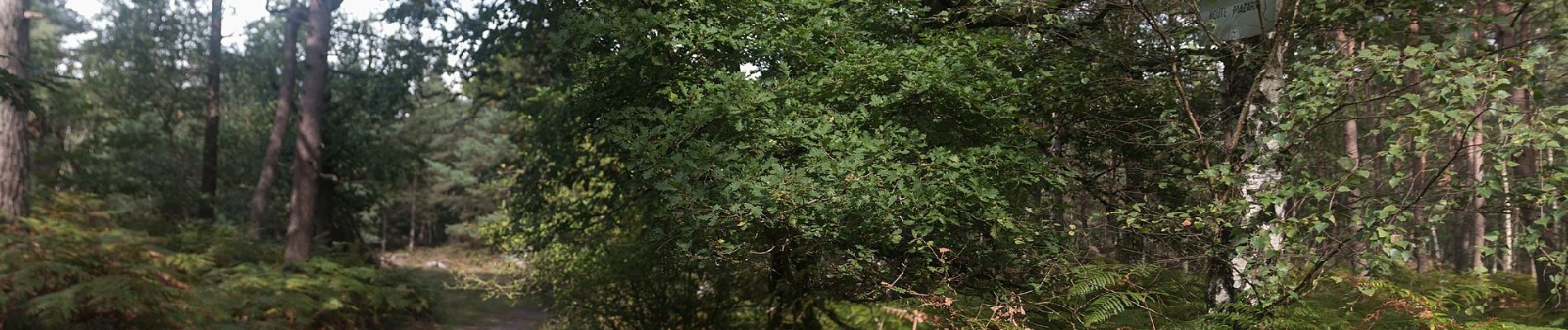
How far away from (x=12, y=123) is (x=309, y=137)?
16.7 feet

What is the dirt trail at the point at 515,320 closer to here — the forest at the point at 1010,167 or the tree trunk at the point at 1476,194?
the forest at the point at 1010,167

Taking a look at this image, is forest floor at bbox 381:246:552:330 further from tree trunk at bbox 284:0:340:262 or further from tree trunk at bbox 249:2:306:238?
tree trunk at bbox 249:2:306:238

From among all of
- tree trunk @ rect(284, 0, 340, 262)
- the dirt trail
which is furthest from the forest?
the dirt trail

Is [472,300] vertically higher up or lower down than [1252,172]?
lower down

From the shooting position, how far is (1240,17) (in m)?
5.36

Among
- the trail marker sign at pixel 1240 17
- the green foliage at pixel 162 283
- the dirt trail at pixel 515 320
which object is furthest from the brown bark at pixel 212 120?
the trail marker sign at pixel 1240 17

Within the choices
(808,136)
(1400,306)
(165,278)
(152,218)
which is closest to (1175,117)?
(1400,306)

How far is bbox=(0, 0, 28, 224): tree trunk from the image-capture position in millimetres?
9844

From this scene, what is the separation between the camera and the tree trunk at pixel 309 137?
49.1ft

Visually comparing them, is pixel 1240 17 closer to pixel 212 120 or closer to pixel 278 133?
pixel 278 133

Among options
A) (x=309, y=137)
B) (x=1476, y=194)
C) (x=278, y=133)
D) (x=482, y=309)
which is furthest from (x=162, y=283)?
(x=482, y=309)

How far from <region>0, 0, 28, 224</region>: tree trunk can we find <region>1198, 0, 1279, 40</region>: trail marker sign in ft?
37.6

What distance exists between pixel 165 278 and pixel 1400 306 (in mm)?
11931

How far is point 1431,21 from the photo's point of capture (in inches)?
200
